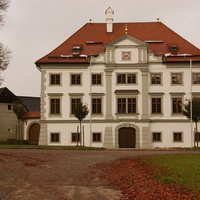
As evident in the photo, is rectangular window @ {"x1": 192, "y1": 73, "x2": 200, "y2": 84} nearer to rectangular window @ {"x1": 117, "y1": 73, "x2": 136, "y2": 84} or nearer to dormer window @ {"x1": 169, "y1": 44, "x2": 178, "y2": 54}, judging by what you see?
dormer window @ {"x1": 169, "y1": 44, "x2": 178, "y2": 54}

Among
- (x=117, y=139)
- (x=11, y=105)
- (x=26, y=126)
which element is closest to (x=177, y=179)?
(x=117, y=139)

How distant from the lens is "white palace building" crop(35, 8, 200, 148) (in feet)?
132

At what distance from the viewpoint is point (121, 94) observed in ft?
133

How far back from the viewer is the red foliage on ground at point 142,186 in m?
9.58

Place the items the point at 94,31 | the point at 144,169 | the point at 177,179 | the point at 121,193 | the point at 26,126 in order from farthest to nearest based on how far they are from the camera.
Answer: the point at 26,126, the point at 94,31, the point at 144,169, the point at 177,179, the point at 121,193

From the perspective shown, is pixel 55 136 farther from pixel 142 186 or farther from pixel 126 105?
pixel 142 186

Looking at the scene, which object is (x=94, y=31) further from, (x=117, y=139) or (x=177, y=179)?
(x=177, y=179)

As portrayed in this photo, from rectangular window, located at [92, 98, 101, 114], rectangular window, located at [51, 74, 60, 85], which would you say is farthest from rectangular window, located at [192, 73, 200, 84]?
rectangular window, located at [51, 74, 60, 85]

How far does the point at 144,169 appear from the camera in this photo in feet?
51.5

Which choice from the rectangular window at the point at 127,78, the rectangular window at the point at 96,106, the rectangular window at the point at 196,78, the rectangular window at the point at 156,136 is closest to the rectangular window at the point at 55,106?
the rectangular window at the point at 96,106

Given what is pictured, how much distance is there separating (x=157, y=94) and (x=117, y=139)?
5.93m

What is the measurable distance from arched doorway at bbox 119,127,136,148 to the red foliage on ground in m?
24.7

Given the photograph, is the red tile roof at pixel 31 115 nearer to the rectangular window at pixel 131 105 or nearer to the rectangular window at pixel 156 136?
the rectangular window at pixel 131 105

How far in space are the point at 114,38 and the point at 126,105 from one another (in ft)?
26.4
